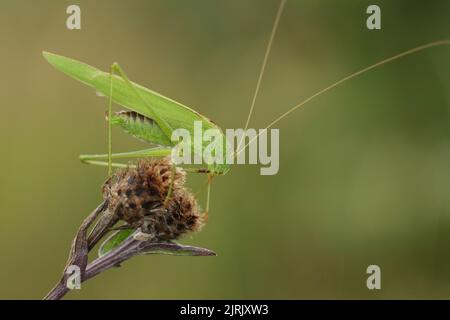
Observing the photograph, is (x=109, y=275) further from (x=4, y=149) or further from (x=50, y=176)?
(x=4, y=149)

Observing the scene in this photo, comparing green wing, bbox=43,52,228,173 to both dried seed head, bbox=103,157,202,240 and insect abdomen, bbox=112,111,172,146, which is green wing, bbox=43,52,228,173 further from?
dried seed head, bbox=103,157,202,240

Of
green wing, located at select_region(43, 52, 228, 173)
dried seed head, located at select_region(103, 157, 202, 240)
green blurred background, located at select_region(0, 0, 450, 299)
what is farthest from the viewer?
green blurred background, located at select_region(0, 0, 450, 299)

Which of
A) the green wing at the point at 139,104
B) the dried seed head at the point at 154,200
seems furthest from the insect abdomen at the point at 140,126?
the dried seed head at the point at 154,200

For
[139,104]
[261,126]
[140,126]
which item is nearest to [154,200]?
[140,126]

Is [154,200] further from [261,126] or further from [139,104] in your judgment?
[261,126]

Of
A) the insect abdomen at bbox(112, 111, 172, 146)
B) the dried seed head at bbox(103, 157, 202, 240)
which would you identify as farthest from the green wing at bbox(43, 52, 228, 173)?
the dried seed head at bbox(103, 157, 202, 240)
